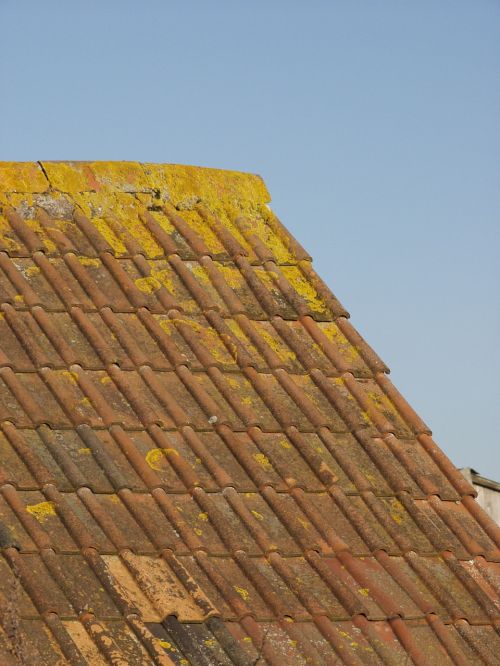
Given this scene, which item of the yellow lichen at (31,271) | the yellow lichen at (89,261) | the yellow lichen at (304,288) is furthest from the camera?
the yellow lichen at (304,288)

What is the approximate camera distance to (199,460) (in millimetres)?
5383

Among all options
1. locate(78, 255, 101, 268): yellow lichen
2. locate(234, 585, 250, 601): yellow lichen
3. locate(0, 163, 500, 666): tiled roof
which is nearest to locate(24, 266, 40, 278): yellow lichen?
locate(0, 163, 500, 666): tiled roof

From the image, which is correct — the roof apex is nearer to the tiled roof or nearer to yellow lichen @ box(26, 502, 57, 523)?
the tiled roof

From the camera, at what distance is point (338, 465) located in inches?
225

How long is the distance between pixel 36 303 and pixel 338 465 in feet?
5.51

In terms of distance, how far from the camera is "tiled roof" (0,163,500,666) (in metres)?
4.56

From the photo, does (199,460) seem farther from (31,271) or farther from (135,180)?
(135,180)

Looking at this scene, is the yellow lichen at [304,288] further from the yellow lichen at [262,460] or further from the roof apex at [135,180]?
the yellow lichen at [262,460]

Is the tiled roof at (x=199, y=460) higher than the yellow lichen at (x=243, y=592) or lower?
higher

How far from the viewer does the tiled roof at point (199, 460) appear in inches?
179

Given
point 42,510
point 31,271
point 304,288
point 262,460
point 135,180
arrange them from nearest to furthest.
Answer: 1. point 42,510
2. point 262,460
3. point 31,271
4. point 304,288
5. point 135,180

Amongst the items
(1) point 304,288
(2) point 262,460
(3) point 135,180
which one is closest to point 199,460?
(2) point 262,460

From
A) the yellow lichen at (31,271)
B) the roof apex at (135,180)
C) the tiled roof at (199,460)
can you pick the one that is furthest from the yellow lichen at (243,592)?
the roof apex at (135,180)

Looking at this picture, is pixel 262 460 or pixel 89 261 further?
pixel 89 261
